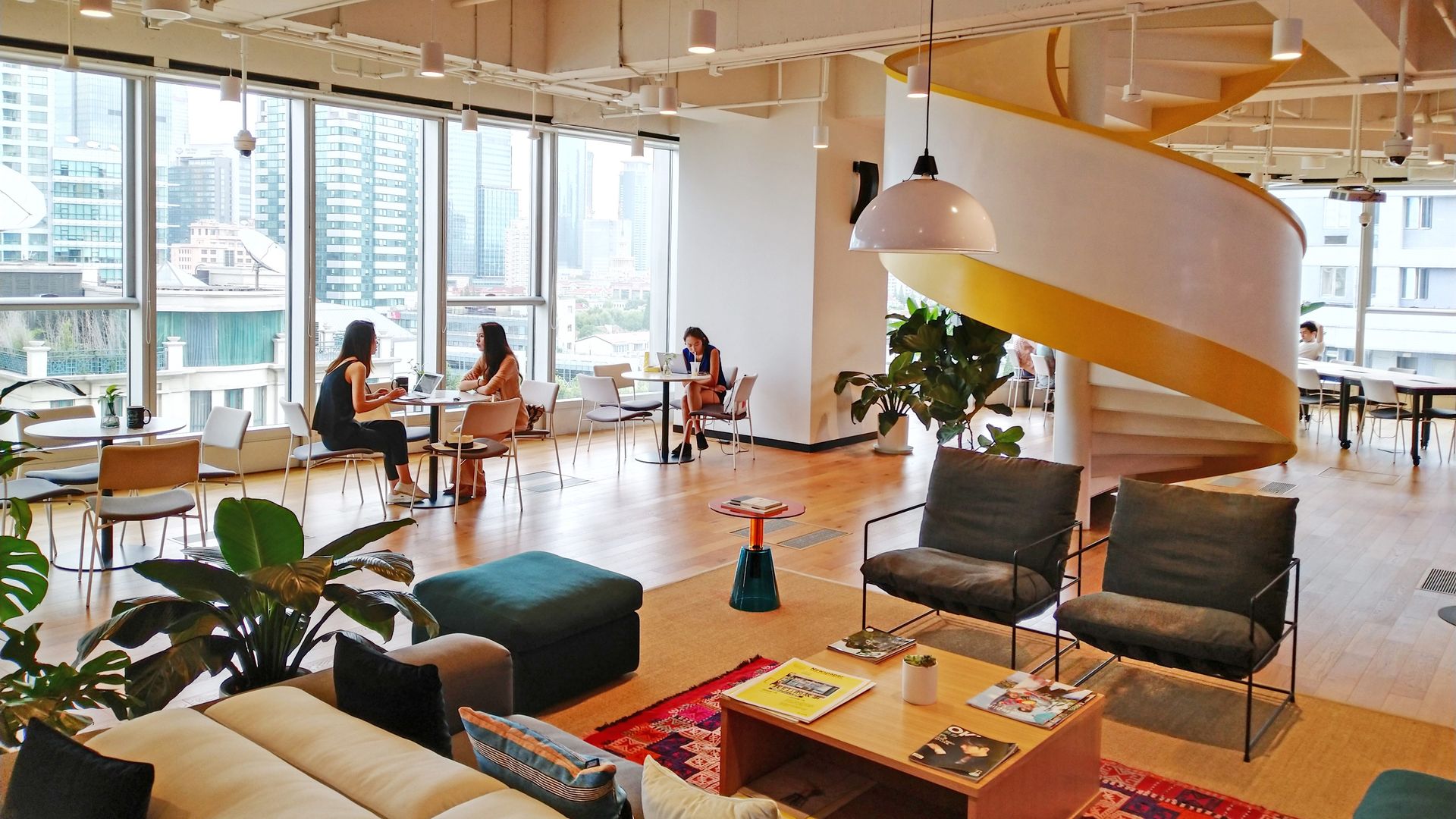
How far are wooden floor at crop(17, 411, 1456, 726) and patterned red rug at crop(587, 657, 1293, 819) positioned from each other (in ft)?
4.46

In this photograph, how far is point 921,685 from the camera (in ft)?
12.5

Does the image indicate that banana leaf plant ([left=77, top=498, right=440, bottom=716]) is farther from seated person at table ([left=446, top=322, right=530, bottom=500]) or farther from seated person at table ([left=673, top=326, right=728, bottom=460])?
seated person at table ([left=673, top=326, right=728, bottom=460])

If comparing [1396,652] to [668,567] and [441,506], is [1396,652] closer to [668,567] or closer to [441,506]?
[668,567]

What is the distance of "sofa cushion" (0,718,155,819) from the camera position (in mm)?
2336

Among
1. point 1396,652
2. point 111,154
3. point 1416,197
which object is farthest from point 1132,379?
point 1416,197

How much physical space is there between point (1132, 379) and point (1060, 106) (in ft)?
8.58

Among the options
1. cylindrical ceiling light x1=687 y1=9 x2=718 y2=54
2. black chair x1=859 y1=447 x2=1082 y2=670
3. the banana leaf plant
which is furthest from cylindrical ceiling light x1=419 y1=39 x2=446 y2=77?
the banana leaf plant

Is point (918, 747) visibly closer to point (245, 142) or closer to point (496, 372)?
point (496, 372)

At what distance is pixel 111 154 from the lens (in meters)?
8.45

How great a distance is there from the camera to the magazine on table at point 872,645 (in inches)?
168

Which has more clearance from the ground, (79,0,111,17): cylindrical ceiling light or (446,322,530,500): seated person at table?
(79,0,111,17): cylindrical ceiling light

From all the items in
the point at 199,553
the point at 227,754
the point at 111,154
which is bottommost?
the point at 227,754

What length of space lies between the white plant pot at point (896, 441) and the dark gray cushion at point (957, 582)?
575cm

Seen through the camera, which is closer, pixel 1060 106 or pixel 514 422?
pixel 514 422
